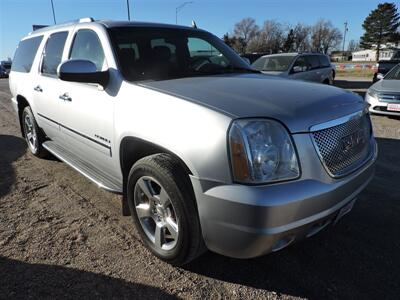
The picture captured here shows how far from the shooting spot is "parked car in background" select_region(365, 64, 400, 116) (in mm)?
8418

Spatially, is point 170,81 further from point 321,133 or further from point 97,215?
point 97,215

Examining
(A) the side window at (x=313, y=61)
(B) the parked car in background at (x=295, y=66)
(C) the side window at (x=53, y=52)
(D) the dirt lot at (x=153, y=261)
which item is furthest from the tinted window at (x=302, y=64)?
(C) the side window at (x=53, y=52)

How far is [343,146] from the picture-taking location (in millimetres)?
2572

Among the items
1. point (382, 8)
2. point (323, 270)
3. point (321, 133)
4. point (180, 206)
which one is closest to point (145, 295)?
point (180, 206)

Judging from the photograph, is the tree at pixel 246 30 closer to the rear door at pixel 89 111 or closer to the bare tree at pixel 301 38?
the bare tree at pixel 301 38

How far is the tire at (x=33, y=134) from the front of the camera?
207 inches

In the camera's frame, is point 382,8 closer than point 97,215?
No

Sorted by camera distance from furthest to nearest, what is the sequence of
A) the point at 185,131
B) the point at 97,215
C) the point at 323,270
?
the point at 97,215 → the point at 323,270 → the point at 185,131

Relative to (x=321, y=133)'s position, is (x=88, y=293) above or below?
below

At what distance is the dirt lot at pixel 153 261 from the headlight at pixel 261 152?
930 millimetres

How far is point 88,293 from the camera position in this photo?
253 centimetres

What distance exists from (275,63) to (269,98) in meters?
9.58

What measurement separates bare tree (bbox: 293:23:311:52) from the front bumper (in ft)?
312

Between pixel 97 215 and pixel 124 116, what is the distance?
1.31 m
